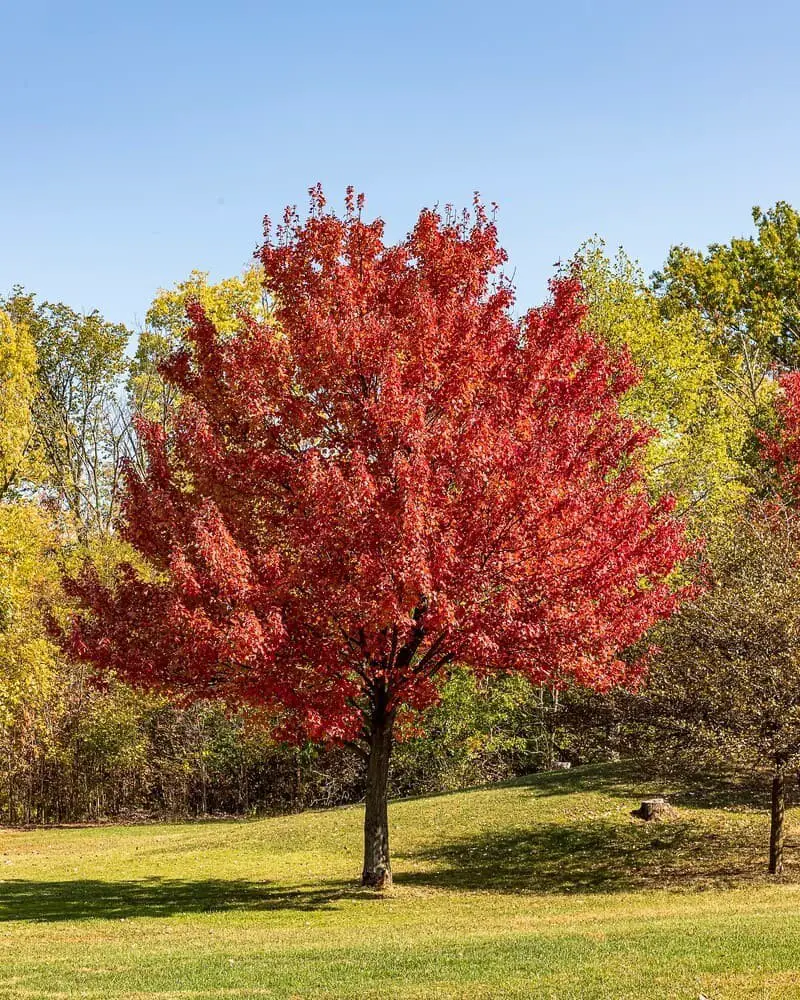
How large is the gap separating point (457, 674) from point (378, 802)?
38.9 feet

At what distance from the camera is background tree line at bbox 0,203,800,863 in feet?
57.6

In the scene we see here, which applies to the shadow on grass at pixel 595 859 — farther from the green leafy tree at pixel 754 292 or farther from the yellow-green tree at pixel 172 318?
the green leafy tree at pixel 754 292

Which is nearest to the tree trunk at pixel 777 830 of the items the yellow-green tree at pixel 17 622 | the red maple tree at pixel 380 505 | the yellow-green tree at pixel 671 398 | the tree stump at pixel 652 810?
the red maple tree at pixel 380 505

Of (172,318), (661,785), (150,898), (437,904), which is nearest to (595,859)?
(437,904)

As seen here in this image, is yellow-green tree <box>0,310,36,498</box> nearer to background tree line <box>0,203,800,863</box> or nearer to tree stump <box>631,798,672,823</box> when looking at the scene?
background tree line <box>0,203,800,863</box>

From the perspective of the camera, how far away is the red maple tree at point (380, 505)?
14273 mm

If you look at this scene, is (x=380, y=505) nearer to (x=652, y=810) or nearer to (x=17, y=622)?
(x=652, y=810)

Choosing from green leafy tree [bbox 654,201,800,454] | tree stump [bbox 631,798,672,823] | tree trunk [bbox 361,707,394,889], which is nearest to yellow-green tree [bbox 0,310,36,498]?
tree trunk [bbox 361,707,394,889]

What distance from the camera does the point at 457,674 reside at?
2880cm

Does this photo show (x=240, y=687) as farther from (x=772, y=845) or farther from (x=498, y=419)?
(x=772, y=845)

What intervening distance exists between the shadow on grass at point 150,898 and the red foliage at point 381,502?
3.51m

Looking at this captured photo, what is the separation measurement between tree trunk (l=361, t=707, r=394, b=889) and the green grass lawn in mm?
424

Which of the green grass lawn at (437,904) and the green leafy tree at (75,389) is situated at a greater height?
the green leafy tree at (75,389)

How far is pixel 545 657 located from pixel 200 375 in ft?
22.9
